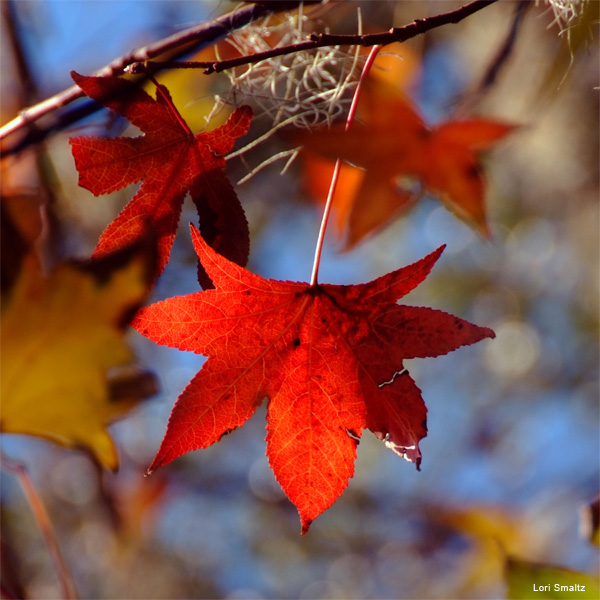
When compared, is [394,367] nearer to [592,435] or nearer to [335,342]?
[335,342]

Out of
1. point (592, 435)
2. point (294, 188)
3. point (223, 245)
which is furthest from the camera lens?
point (592, 435)

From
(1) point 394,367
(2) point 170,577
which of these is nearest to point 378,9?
(1) point 394,367

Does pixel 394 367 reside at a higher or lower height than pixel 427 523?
higher

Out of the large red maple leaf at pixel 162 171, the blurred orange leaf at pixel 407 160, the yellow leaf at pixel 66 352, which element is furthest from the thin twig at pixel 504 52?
the yellow leaf at pixel 66 352

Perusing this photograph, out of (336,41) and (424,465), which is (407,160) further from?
(424,465)

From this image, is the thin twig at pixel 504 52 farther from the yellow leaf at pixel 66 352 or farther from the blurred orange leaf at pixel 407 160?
the yellow leaf at pixel 66 352

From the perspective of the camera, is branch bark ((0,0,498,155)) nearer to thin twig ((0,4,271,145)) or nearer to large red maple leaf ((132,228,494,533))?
thin twig ((0,4,271,145))
